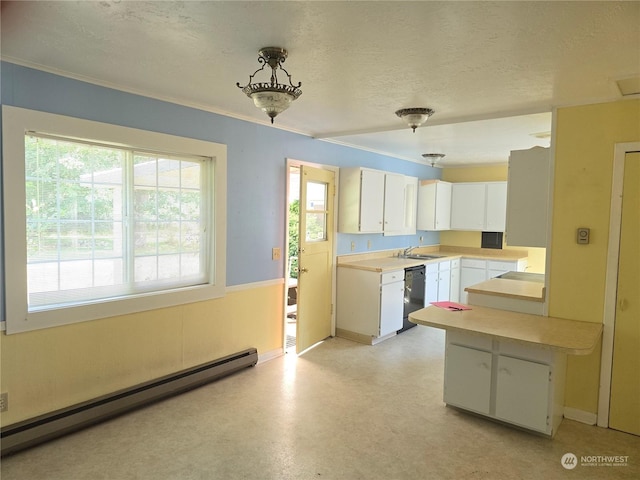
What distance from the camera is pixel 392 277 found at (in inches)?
192

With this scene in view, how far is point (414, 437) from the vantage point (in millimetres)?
2754

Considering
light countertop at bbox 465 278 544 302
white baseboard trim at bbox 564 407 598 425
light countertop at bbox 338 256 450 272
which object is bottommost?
white baseboard trim at bbox 564 407 598 425

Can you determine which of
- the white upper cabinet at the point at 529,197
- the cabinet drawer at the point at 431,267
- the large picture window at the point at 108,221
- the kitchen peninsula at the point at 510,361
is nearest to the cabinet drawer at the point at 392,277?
the cabinet drawer at the point at 431,267

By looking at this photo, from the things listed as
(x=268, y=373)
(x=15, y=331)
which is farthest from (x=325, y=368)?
(x=15, y=331)

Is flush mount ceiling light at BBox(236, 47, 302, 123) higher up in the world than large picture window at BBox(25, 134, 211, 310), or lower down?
higher up

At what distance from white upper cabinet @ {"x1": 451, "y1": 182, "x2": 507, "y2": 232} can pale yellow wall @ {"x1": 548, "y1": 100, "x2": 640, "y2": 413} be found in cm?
332

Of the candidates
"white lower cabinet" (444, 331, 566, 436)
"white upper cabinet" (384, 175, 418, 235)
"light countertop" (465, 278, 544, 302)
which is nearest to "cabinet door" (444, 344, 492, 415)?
"white lower cabinet" (444, 331, 566, 436)

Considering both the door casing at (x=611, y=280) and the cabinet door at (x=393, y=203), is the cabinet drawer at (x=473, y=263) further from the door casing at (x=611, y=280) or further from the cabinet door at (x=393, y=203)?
the door casing at (x=611, y=280)

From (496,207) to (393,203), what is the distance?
2045 mm

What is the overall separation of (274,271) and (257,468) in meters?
2.08

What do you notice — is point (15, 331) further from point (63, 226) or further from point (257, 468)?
point (257, 468)

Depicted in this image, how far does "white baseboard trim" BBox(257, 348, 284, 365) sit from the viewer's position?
4.09 metres

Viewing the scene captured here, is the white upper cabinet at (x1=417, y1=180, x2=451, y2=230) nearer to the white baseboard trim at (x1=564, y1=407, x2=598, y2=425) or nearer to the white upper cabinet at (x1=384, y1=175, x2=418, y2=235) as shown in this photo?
the white upper cabinet at (x1=384, y1=175, x2=418, y2=235)

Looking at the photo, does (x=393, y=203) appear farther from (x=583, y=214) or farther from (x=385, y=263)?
(x=583, y=214)
